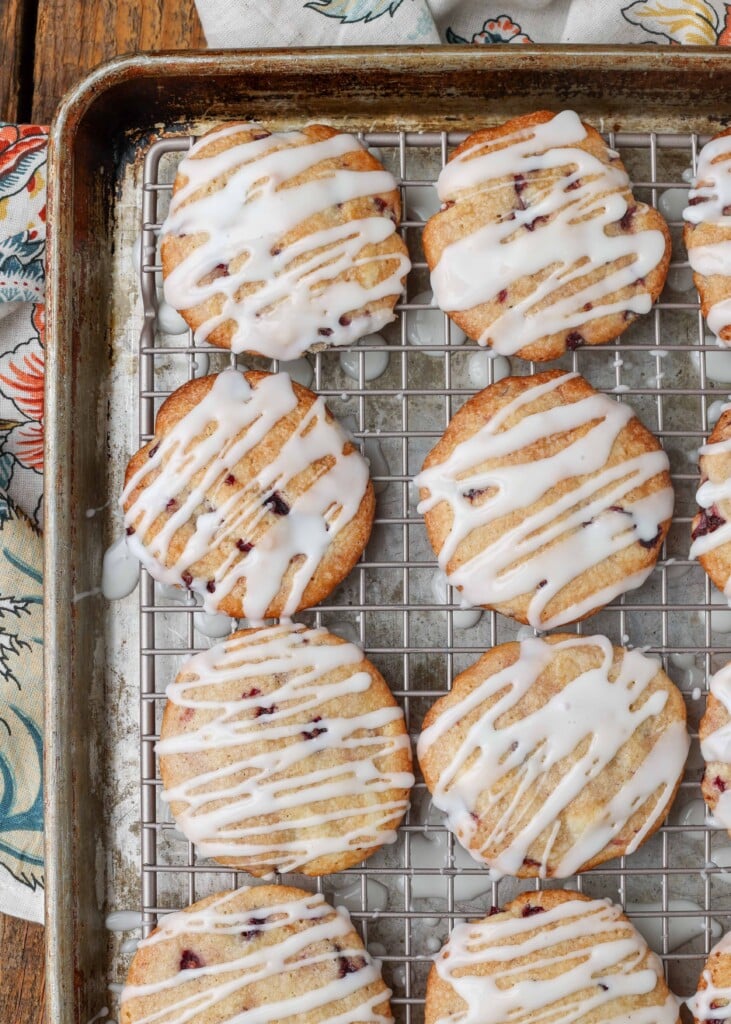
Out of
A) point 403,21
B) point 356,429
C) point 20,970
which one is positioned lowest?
point 20,970

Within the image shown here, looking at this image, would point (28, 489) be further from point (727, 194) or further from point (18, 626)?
point (727, 194)

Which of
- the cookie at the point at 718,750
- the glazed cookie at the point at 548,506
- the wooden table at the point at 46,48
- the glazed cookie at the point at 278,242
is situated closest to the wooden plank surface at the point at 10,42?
the wooden table at the point at 46,48

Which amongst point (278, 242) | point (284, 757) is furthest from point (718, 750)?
point (278, 242)

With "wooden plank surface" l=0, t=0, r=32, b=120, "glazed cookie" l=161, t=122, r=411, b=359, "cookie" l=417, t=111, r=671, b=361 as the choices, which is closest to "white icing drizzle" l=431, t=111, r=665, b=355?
"cookie" l=417, t=111, r=671, b=361

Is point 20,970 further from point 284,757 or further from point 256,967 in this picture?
point 284,757

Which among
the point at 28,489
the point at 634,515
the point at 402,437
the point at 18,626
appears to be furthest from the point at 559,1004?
the point at 28,489

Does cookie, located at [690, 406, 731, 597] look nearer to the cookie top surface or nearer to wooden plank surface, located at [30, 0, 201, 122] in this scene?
the cookie top surface
